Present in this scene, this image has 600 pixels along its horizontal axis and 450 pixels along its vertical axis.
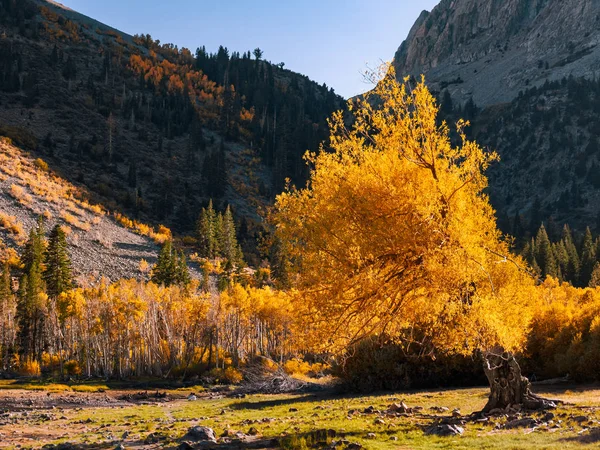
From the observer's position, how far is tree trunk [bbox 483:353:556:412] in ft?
61.6

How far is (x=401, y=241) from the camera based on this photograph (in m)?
15.7

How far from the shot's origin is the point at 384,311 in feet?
55.6

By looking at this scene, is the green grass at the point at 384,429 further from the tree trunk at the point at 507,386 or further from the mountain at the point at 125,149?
the mountain at the point at 125,149

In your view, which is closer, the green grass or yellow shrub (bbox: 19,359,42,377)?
the green grass

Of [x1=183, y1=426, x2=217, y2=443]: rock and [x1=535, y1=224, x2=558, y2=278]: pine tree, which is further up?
[x1=535, y1=224, x2=558, y2=278]: pine tree

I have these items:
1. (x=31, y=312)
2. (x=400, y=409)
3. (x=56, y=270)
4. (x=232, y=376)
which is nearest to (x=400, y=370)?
(x=400, y=409)

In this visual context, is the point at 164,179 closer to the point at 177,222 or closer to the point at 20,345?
the point at 177,222

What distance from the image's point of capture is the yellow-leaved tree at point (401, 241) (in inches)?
624

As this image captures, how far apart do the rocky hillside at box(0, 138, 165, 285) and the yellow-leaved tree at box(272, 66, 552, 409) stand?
7146 cm

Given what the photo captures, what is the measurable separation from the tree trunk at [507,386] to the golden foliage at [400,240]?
154 centimetres

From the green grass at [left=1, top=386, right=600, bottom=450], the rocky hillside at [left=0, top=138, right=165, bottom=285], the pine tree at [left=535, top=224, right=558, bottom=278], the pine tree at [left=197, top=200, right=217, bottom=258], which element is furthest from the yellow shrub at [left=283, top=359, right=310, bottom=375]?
the pine tree at [left=535, top=224, right=558, bottom=278]

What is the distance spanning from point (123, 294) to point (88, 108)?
140289 millimetres

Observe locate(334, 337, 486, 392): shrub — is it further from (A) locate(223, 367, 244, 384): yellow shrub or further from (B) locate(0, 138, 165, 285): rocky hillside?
(B) locate(0, 138, 165, 285): rocky hillside

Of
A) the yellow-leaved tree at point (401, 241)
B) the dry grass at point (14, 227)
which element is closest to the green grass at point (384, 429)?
the yellow-leaved tree at point (401, 241)
